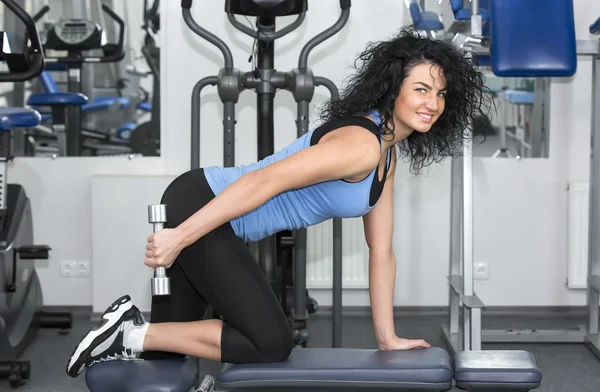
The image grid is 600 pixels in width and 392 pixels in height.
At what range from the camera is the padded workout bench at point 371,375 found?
198cm

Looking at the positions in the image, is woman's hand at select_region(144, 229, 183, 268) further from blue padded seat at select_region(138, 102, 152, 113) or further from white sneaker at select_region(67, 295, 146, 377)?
blue padded seat at select_region(138, 102, 152, 113)

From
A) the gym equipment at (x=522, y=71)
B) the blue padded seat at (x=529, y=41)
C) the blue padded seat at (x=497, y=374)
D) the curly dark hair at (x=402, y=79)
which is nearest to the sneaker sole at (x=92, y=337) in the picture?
the curly dark hair at (x=402, y=79)

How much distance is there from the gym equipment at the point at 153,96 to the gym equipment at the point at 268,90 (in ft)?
3.31

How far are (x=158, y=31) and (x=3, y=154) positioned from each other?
118cm

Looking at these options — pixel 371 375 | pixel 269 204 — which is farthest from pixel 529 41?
pixel 371 375

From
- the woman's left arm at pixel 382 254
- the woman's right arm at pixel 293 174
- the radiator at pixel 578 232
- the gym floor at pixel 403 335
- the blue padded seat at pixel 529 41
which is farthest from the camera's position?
the radiator at pixel 578 232

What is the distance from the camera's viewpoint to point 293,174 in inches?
82.4

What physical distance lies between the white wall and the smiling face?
1.89 m

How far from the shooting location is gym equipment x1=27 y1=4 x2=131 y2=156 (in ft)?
13.6

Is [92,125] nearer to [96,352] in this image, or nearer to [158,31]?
[158,31]

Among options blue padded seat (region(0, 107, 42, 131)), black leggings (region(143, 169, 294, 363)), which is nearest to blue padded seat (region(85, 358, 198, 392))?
black leggings (region(143, 169, 294, 363))

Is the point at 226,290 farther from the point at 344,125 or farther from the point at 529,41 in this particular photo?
the point at 529,41

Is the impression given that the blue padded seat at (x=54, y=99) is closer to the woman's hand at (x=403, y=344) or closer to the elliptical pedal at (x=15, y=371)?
the elliptical pedal at (x=15, y=371)

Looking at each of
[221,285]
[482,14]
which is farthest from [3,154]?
[482,14]
